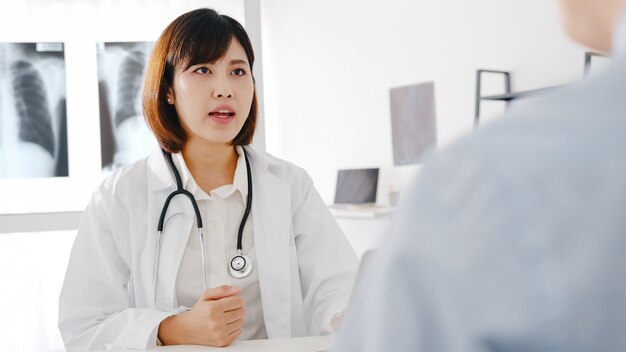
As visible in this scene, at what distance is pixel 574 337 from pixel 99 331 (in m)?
1.40

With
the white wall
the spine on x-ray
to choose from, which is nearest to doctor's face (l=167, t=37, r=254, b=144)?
the spine on x-ray

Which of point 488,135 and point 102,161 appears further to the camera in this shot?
point 102,161

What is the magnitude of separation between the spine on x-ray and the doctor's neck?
1359mm

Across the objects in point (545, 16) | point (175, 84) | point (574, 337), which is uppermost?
point (545, 16)

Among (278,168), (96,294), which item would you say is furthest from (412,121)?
(96,294)

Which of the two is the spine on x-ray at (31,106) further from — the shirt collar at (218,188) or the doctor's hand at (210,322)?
the doctor's hand at (210,322)

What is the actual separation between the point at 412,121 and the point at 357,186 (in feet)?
1.70

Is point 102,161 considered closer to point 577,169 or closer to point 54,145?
point 54,145

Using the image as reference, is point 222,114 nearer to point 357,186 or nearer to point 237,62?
point 237,62

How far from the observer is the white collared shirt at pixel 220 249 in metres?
1.61

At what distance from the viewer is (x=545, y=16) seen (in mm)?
3072

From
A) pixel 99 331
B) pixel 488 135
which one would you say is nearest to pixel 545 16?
pixel 99 331

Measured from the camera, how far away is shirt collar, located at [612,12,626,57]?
0.72 ft

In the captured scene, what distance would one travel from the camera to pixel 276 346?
132cm
